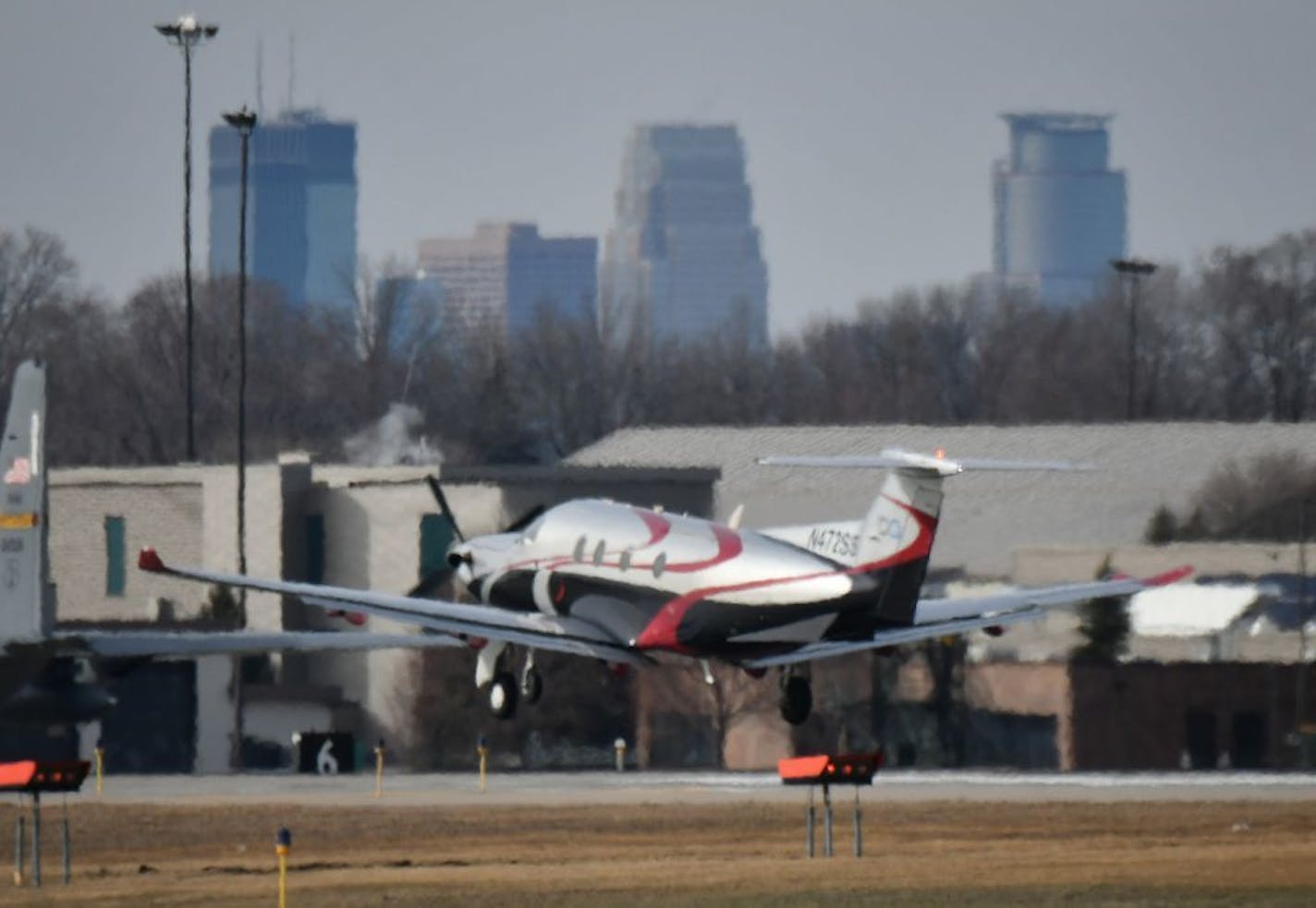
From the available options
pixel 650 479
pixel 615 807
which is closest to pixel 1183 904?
pixel 615 807

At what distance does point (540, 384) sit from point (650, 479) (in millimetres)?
74500

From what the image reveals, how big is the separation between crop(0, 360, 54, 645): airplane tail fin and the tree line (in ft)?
258

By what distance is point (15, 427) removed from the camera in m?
70.2

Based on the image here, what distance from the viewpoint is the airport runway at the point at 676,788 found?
7450 centimetres

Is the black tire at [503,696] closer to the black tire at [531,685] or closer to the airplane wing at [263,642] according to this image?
the black tire at [531,685]

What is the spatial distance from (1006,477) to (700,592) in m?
49.4

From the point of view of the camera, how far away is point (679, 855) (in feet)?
203

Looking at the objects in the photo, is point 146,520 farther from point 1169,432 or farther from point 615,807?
point 615,807

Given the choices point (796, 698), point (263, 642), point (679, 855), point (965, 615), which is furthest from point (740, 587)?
point (263, 642)

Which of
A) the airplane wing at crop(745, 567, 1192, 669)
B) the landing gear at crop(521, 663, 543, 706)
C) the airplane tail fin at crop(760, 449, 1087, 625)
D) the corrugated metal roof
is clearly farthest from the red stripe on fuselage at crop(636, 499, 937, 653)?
the corrugated metal roof

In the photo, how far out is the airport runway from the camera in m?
74.5

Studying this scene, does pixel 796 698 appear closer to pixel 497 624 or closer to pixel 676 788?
pixel 497 624

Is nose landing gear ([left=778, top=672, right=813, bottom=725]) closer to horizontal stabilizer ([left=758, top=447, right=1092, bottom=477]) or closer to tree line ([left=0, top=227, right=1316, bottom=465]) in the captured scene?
horizontal stabilizer ([left=758, top=447, right=1092, bottom=477])

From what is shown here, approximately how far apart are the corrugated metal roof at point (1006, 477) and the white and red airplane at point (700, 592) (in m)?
36.2
